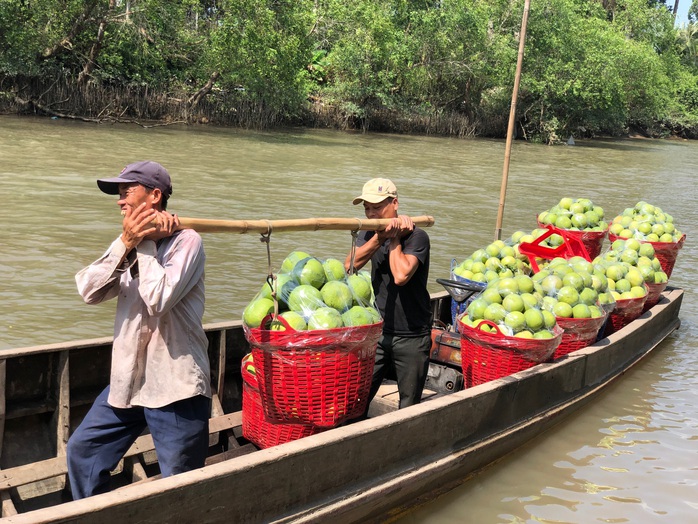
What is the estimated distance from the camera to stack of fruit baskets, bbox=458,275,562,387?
16.5 feet

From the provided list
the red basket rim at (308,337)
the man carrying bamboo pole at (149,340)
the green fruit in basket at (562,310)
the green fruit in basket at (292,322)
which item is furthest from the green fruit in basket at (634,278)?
the man carrying bamboo pole at (149,340)

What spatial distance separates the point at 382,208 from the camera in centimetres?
416

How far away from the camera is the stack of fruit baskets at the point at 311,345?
11.7ft

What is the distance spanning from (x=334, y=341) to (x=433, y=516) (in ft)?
5.39

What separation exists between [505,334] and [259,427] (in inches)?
69.6

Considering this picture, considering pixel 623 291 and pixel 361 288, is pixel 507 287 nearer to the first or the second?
pixel 361 288

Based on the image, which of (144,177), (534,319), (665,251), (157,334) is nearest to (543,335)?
(534,319)

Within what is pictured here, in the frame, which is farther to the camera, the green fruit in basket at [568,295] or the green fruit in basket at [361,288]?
the green fruit in basket at [568,295]

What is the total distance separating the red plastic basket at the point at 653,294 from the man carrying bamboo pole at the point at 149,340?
534 centimetres

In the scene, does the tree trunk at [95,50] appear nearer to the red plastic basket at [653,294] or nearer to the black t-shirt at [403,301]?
the red plastic basket at [653,294]

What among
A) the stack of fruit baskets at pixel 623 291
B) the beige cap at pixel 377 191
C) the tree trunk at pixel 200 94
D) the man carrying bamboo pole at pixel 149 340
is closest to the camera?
the man carrying bamboo pole at pixel 149 340

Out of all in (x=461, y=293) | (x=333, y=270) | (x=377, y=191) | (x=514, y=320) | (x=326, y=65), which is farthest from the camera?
(x=326, y=65)

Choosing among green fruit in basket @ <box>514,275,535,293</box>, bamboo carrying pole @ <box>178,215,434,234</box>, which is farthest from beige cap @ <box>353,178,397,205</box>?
green fruit in basket @ <box>514,275,535,293</box>

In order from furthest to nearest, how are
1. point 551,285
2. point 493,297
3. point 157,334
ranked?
point 551,285
point 493,297
point 157,334
